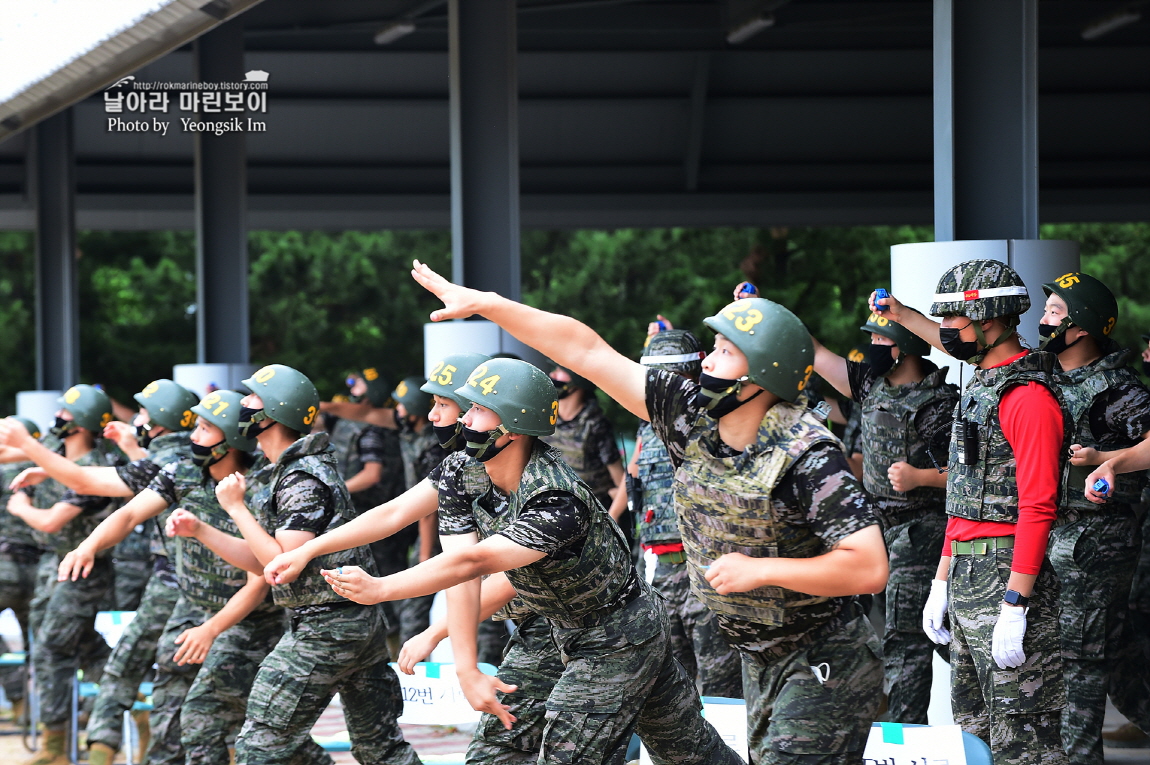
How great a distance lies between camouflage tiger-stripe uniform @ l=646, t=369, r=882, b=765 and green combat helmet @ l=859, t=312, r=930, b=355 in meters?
3.12

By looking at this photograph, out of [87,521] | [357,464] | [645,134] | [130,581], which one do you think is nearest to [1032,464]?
[87,521]

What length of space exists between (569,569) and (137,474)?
3913 millimetres

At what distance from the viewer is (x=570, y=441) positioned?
965cm

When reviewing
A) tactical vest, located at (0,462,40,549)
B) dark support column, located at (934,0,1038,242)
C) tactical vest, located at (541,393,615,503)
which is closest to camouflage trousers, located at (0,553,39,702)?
tactical vest, located at (0,462,40,549)

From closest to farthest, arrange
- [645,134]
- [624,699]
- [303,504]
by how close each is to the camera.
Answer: [624,699]
[303,504]
[645,134]

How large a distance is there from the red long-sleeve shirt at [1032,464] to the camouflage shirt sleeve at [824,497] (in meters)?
1.35

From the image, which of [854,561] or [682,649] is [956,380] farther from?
[854,561]

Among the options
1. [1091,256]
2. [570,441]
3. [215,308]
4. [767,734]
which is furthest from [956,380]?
[1091,256]

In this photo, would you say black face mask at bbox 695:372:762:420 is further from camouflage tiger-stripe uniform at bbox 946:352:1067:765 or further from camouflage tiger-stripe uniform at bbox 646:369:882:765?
camouflage tiger-stripe uniform at bbox 946:352:1067:765

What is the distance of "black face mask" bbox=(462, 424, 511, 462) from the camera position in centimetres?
507

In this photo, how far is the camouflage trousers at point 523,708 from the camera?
5512 mm

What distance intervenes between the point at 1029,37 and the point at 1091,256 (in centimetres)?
2322

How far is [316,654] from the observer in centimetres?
623

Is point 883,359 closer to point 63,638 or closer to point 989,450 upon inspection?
point 989,450
